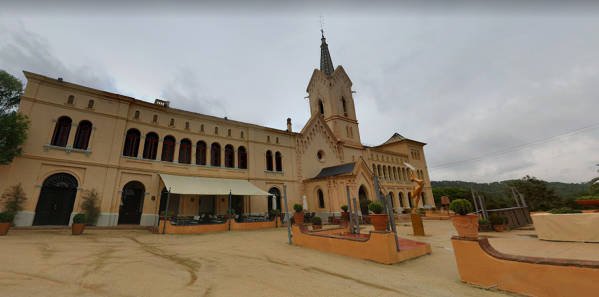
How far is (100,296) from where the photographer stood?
3496mm

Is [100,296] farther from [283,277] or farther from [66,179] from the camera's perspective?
[66,179]

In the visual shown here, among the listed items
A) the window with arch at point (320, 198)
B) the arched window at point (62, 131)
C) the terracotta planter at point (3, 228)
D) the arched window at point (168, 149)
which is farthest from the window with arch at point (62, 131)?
the window with arch at point (320, 198)

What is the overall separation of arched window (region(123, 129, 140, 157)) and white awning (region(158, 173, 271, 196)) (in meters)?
2.61

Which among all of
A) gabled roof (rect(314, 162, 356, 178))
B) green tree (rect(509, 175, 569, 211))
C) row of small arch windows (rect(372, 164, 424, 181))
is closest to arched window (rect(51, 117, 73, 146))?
gabled roof (rect(314, 162, 356, 178))

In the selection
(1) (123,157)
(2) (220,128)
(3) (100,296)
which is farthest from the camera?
(2) (220,128)

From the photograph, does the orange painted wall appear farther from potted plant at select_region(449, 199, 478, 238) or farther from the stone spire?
the stone spire

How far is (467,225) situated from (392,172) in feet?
100

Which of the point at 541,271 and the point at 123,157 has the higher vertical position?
the point at 123,157

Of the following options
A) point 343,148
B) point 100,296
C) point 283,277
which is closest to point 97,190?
point 100,296

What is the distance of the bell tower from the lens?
3067 cm

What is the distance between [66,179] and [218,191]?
29.2 ft

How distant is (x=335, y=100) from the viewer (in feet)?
104

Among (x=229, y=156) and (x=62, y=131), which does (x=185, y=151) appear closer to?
(x=229, y=156)

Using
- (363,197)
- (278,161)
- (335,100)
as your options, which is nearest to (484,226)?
(363,197)
